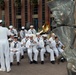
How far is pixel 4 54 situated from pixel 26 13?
2680 centimetres

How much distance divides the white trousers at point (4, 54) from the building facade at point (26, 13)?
80.3 feet

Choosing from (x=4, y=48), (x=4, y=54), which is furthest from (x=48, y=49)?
(x=4, y=48)

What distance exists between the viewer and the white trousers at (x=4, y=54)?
9.37 meters

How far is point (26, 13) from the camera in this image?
119 ft

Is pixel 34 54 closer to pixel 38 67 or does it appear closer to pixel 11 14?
pixel 38 67

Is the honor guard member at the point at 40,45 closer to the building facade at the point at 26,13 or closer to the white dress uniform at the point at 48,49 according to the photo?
the white dress uniform at the point at 48,49

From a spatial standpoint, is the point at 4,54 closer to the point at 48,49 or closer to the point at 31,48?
the point at 31,48

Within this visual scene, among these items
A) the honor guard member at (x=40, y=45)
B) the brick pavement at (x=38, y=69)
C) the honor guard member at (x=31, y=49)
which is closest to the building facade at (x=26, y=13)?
the honor guard member at (x=40, y=45)

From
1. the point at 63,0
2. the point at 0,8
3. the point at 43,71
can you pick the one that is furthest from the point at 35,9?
the point at 63,0

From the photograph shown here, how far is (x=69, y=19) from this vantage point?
4.22 meters

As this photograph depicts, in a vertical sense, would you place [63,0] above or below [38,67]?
above

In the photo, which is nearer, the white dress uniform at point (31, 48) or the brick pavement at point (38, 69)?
the brick pavement at point (38, 69)

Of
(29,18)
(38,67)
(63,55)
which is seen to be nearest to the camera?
(63,55)

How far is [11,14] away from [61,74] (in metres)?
28.4
